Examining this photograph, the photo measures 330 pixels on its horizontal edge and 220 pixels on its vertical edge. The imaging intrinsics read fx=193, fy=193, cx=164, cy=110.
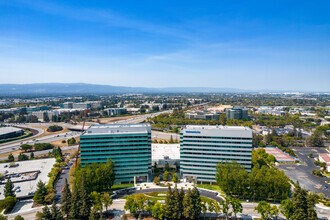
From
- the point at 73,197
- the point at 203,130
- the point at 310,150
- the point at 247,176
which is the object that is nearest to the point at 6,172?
the point at 73,197

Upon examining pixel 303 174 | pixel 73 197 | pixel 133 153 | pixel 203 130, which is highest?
pixel 203 130

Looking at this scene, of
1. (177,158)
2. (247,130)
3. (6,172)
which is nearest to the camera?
(247,130)

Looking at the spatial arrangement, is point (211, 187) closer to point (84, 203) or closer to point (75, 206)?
point (84, 203)

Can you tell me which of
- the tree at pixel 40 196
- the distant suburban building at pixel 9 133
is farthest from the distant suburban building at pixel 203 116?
the tree at pixel 40 196

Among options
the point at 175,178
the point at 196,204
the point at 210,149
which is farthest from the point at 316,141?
the point at 196,204

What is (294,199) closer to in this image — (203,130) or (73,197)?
(203,130)

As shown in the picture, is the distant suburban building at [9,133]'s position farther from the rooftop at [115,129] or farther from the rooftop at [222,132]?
the rooftop at [222,132]
